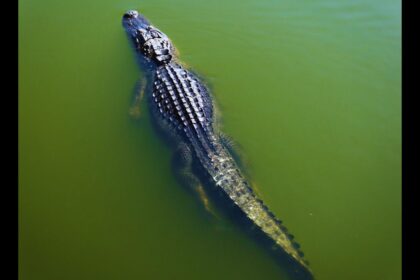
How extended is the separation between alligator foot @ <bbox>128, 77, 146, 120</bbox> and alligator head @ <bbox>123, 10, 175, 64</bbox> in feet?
1.10

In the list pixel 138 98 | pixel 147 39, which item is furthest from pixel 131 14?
pixel 138 98

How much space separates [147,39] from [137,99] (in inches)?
33.0

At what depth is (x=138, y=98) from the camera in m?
3.79

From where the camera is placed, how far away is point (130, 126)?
3.63 m

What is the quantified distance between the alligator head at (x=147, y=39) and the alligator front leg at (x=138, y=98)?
0.32 meters

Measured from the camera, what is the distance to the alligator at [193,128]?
278 centimetres

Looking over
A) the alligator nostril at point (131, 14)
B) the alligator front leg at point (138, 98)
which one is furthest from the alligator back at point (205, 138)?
the alligator nostril at point (131, 14)

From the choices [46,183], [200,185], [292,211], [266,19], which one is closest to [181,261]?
[200,185]

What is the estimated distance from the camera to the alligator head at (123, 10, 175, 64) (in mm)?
4062

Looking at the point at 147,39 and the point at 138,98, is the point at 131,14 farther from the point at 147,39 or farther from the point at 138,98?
the point at 138,98

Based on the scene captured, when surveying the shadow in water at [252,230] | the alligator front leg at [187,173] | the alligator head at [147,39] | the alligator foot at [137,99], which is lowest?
the shadow in water at [252,230]

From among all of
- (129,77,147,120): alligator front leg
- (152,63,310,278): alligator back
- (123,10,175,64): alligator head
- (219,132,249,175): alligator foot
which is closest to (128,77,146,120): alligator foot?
(129,77,147,120): alligator front leg

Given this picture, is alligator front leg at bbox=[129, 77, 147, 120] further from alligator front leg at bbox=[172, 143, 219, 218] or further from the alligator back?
alligator front leg at bbox=[172, 143, 219, 218]

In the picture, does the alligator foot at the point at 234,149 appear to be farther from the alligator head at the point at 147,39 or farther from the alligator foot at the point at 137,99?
the alligator head at the point at 147,39
